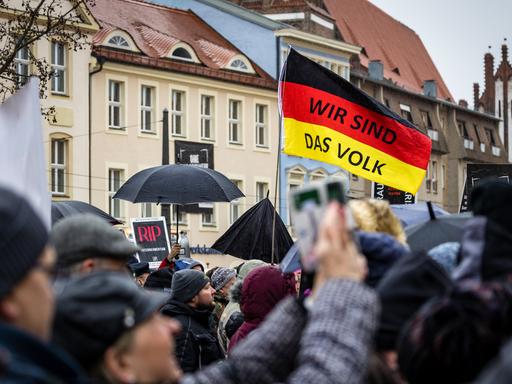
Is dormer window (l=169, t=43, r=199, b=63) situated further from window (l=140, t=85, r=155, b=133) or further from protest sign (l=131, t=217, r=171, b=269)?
protest sign (l=131, t=217, r=171, b=269)

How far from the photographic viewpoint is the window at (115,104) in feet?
155

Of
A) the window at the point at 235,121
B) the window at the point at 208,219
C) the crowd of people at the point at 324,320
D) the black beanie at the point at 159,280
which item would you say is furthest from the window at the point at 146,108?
the crowd of people at the point at 324,320

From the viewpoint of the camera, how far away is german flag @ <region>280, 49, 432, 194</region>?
440 inches

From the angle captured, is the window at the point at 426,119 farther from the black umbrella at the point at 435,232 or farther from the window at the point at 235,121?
the black umbrella at the point at 435,232

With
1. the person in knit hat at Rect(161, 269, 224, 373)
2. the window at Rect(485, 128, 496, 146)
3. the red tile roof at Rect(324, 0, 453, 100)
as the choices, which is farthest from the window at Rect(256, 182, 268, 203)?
the person in knit hat at Rect(161, 269, 224, 373)

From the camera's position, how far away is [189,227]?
163 ft

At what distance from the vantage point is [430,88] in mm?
→ 74375

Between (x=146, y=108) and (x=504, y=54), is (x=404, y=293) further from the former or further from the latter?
(x=504, y=54)

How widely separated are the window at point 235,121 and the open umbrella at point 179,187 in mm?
36676

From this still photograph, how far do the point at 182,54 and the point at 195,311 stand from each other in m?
41.2

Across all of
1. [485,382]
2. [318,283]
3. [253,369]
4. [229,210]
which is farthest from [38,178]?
[229,210]

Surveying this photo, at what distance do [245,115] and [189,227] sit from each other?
5.96 metres

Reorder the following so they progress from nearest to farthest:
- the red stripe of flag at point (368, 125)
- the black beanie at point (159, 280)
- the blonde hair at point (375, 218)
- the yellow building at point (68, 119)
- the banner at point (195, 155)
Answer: the blonde hair at point (375, 218), the red stripe of flag at point (368, 125), the black beanie at point (159, 280), the yellow building at point (68, 119), the banner at point (195, 155)

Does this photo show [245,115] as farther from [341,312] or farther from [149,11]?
[341,312]
